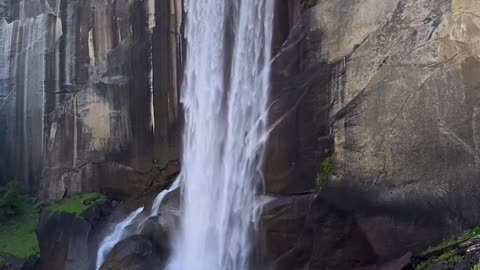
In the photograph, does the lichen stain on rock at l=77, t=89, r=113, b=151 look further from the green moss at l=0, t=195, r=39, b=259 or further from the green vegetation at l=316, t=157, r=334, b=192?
the green vegetation at l=316, t=157, r=334, b=192

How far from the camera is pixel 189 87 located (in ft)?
61.2

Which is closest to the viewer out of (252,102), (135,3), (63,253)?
(252,102)

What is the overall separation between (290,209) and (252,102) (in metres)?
3.29

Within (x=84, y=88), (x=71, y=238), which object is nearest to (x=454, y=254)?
(x=71, y=238)

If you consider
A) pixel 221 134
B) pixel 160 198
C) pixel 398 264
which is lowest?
pixel 398 264

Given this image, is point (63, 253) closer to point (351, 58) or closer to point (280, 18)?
point (280, 18)

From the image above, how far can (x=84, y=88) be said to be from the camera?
21.8 m

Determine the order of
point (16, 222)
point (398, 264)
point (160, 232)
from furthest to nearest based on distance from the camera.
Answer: point (16, 222) → point (160, 232) → point (398, 264)

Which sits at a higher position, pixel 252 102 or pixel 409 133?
pixel 252 102

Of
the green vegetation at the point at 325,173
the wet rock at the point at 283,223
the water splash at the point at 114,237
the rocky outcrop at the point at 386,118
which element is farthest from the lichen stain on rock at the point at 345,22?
the water splash at the point at 114,237

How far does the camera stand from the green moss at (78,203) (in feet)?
62.8

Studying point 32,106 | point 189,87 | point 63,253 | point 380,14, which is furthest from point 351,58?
point 32,106

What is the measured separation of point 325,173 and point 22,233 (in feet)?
40.2

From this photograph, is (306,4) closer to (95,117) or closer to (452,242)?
(452,242)
